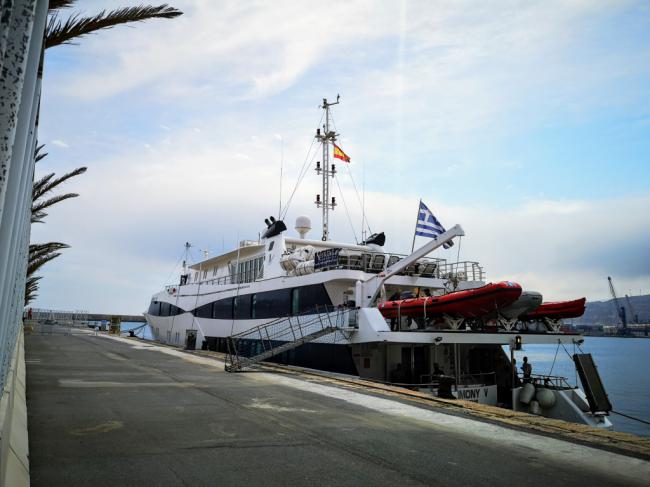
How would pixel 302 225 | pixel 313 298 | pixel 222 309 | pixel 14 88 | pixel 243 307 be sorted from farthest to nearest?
pixel 222 309 < pixel 302 225 < pixel 243 307 < pixel 313 298 < pixel 14 88

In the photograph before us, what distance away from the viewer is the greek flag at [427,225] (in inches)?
666

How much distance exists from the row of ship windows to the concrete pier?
30.3 feet

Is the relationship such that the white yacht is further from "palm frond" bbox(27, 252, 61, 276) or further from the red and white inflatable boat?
"palm frond" bbox(27, 252, 61, 276)

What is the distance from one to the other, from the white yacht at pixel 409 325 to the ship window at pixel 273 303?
0.05 meters

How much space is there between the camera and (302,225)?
1112 inches

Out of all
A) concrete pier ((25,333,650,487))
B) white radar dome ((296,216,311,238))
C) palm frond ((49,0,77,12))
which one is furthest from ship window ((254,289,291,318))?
palm frond ((49,0,77,12))

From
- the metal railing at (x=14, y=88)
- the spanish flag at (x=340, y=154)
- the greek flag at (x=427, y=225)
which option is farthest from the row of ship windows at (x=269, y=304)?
the metal railing at (x=14, y=88)

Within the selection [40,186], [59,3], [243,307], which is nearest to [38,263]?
[40,186]

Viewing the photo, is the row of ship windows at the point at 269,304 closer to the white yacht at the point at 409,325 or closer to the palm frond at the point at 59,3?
the white yacht at the point at 409,325

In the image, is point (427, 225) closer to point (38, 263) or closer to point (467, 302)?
point (467, 302)

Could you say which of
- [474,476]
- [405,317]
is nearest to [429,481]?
[474,476]

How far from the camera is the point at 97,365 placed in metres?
17.1

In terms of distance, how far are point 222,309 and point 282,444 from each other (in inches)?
904

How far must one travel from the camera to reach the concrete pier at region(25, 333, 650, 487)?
533 cm
